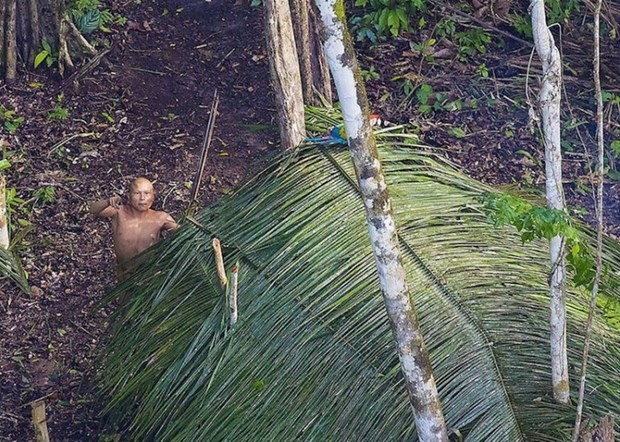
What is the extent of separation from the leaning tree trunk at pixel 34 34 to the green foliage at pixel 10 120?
12.4 inches

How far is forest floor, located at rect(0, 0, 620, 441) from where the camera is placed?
5219 mm

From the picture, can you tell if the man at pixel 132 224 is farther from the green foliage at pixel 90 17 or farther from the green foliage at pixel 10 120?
the green foliage at pixel 90 17

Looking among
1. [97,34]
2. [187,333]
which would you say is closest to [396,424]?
[187,333]

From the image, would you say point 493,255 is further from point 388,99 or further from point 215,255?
point 388,99

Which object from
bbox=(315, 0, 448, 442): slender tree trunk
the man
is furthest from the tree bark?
bbox=(315, 0, 448, 442): slender tree trunk

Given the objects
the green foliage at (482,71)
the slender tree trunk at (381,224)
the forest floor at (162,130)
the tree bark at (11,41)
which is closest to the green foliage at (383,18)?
the forest floor at (162,130)

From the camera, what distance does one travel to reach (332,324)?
11.8 feet

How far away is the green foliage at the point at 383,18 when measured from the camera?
638 centimetres

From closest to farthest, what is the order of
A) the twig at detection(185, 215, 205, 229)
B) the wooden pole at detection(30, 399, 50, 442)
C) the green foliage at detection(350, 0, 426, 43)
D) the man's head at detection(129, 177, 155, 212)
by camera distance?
1. the wooden pole at detection(30, 399, 50, 442)
2. the twig at detection(185, 215, 205, 229)
3. the man's head at detection(129, 177, 155, 212)
4. the green foliage at detection(350, 0, 426, 43)

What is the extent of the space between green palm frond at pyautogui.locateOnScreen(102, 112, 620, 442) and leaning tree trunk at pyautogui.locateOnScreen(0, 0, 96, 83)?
2.74 metres

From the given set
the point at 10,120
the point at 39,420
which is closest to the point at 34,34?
the point at 10,120

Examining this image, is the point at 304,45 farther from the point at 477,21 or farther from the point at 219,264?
the point at 219,264

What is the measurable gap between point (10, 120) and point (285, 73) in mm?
2474

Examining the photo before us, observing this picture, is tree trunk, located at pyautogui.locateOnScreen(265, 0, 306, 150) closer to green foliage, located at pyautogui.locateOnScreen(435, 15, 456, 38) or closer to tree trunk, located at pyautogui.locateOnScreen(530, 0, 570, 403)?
tree trunk, located at pyautogui.locateOnScreen(530, 0, 570, 403)
